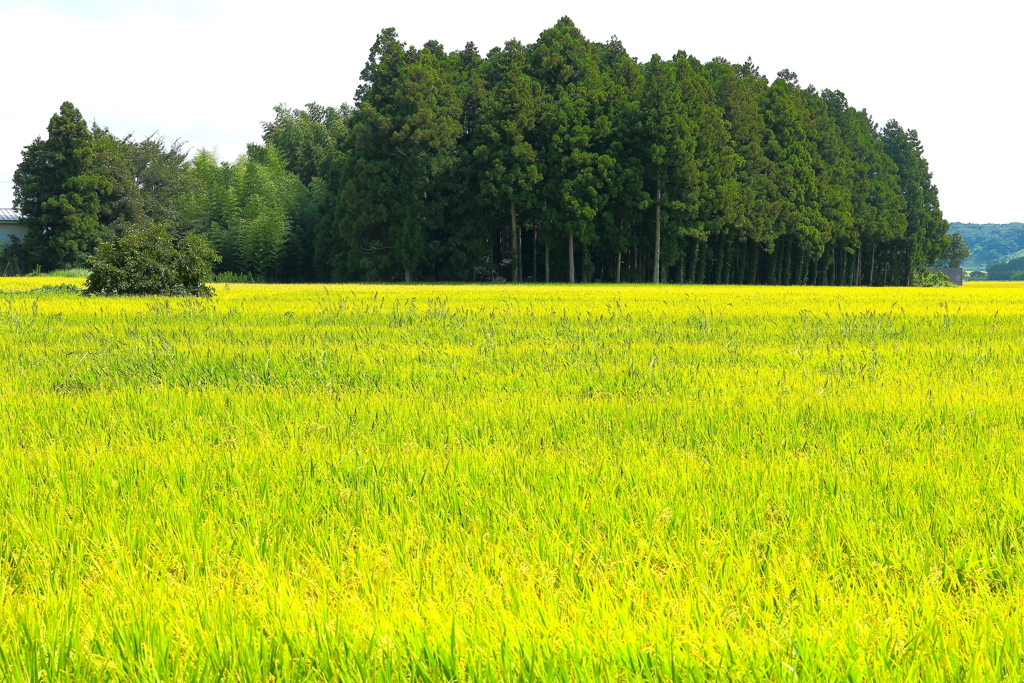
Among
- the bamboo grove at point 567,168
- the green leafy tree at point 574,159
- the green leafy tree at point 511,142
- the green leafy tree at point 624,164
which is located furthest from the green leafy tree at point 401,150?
the green leafy tree at point 624,164

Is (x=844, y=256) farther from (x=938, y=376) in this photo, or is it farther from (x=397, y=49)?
(x=938, y=376)

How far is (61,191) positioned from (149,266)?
43.5 meters

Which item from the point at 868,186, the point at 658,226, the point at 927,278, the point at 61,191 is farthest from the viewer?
the point at 927,278

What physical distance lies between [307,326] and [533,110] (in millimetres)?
37064

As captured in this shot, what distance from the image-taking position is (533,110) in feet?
146

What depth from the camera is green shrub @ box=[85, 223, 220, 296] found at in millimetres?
17109

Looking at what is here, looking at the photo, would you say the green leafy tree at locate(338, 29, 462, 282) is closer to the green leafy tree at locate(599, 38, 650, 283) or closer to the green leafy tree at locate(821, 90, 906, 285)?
the green leafy tree at locate(599, 38, 650, 283)

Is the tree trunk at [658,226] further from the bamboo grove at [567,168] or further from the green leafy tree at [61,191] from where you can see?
the green leafy tree at [61,191]

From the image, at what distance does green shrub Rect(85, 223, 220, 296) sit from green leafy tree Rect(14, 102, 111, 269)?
39.2 meters

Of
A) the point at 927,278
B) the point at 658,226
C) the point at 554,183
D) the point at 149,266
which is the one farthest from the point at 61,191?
the point at 927,278

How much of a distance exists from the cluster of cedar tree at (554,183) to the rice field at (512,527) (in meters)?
38.5

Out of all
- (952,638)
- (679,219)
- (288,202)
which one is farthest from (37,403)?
(288,202)

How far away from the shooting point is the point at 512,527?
8.59ft

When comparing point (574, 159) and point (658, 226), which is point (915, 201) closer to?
point (658, 226)
